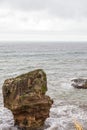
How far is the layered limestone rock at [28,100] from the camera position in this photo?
95.9 ft

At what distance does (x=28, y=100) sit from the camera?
2916 centimetres

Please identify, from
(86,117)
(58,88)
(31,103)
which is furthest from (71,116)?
(58,88)

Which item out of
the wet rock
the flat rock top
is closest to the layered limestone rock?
the flat rock top

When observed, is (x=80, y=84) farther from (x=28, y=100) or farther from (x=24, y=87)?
(x=28, y=100)

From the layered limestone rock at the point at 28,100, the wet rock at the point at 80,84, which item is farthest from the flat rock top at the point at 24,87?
the wet rock at the point at 80,84

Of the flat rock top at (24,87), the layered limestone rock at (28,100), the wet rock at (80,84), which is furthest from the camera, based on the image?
the wet rock at (80,84)

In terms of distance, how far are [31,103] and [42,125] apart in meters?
3.27

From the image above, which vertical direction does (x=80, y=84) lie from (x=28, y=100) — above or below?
below

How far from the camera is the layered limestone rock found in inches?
1150

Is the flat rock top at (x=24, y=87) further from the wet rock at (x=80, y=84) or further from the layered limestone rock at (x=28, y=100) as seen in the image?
the wet rock at (x=80, y=84)

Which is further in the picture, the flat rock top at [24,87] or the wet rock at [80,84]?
the wet rock at [80,84]

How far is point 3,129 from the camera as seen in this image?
30734 millimetres

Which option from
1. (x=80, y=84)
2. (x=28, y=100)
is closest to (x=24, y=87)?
(x=28, y=100)

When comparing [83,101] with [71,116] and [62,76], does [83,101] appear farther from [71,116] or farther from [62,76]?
[62,76]
